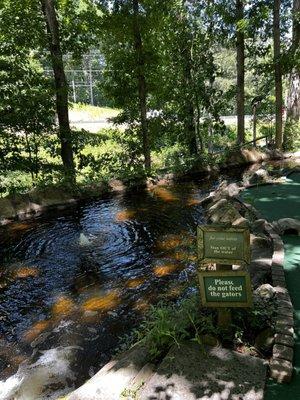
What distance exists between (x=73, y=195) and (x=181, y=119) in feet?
18.1

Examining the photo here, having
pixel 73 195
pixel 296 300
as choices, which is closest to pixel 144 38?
pixel 73 195

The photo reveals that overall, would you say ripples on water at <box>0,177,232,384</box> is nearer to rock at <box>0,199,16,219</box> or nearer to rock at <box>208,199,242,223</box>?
rock at <box>0,199,16,219</box>

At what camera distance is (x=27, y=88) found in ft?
29.8

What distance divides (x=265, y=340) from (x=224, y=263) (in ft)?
2.73

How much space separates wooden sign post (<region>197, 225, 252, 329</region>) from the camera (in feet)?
10.4

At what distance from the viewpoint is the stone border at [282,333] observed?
2.97 metres

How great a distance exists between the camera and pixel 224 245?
318cm

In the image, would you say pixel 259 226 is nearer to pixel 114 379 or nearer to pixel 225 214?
pixel 225 214

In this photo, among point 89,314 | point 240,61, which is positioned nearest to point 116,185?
point 89,314

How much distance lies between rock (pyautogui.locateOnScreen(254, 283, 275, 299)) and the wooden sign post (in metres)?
0.76

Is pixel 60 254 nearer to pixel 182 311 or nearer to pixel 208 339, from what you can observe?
pixel 182 311

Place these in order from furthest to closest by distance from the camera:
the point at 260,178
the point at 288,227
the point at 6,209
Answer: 1. the point at 260,178
2. the point at 6,209
3. the point at 288,227

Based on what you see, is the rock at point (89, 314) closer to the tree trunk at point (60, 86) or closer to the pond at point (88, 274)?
the pond at point (88, 274)

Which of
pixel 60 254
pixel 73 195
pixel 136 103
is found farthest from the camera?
pixel 136 103
